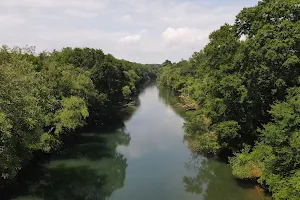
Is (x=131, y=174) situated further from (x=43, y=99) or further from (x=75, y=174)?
(x=43, y=99)

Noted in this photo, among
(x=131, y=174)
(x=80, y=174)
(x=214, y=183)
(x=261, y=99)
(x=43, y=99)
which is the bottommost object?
(x=80, y=174)

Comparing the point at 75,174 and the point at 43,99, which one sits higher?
the point at 43,99

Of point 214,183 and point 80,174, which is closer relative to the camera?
point 214,183

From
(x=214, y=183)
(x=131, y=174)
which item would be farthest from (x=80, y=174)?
(x=214, y=183)

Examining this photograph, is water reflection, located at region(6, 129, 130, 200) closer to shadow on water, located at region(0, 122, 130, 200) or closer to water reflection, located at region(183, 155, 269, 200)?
shadow on water, located at region(0, 122, 130, 200)

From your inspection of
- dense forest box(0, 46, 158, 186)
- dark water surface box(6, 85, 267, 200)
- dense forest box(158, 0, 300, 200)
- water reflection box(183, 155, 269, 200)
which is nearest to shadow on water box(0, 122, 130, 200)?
dark water surface box(6, 85, 267, 200)
